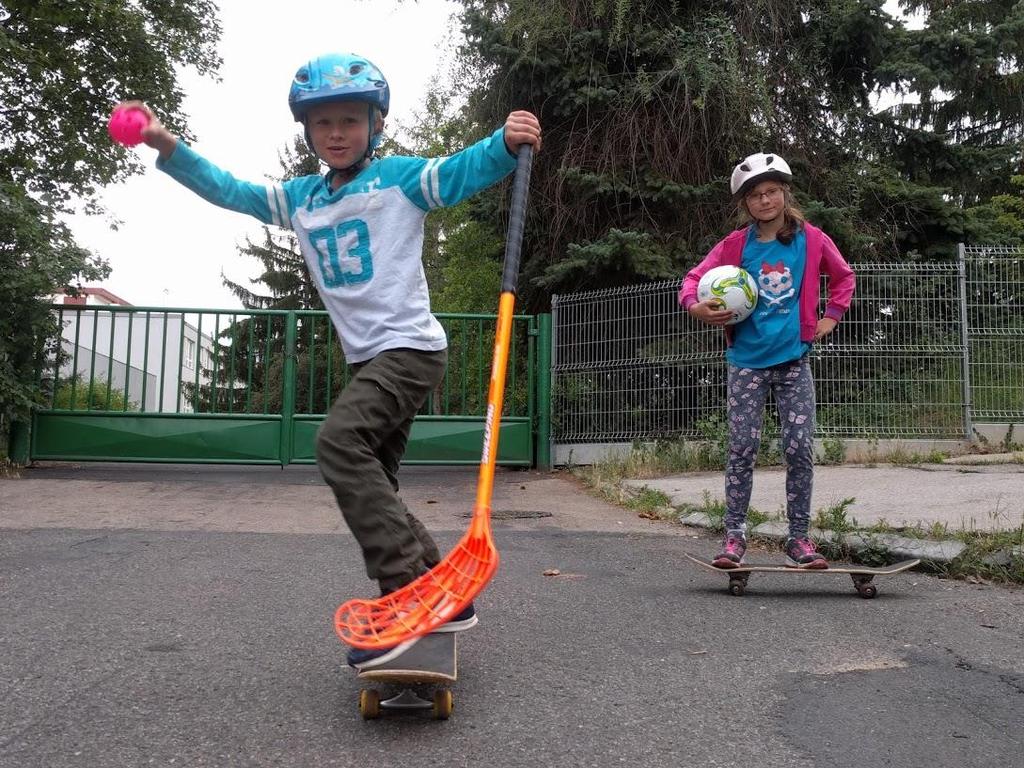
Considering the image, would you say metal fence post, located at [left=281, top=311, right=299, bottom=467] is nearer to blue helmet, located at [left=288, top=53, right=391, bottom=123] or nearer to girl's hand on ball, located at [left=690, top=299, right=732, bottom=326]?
girl's hand on ball, located at [left=690, top=299, right=732, bottom=326]

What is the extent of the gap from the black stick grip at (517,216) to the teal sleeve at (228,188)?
758 mm

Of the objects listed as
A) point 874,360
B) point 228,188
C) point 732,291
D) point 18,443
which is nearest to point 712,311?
point 732,291

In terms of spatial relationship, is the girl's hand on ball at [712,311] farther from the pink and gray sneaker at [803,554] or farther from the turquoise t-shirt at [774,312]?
the pink and gray sneaker at [803,554]

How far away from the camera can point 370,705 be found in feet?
7.52

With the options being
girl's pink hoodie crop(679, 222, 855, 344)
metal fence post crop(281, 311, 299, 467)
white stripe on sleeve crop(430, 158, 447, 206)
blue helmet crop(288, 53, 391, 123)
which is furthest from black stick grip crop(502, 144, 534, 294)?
metal fence post crop(281, 311, 299, 467)

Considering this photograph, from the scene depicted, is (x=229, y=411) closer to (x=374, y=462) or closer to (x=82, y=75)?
(x=374, y=462)

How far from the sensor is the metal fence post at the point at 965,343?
10164mm

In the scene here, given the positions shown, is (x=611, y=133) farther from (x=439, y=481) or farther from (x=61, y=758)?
Answer: (x=61, y=758)

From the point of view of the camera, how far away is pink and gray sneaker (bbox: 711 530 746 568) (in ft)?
13.2

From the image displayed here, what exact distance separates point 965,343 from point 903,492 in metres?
4.51

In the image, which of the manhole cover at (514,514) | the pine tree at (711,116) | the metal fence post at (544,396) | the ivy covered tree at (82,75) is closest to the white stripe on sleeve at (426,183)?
the manhole cover at (514,514)

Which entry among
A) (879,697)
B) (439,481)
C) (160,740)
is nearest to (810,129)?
(439,481)

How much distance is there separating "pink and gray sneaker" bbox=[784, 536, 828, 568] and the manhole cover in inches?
109

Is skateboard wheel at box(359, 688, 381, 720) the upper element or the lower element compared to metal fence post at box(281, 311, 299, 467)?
lower
